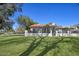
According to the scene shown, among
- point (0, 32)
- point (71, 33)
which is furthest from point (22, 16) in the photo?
point (71, 33)

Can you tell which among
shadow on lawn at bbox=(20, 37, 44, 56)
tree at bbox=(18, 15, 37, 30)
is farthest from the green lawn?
tree at bbox=(18, 15, 37, 30)

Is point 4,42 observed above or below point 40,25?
below

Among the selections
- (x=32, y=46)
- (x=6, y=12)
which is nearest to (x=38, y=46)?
(x=32, y=46)

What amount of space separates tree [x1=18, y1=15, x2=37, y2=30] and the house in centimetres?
5

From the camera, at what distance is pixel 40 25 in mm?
3279

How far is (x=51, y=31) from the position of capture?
10.8 ft

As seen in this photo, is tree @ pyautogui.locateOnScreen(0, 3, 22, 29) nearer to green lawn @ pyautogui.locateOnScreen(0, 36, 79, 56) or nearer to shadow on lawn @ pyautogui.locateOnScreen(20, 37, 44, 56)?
green lawn @ pyautogui.locateOnScreen(0, 36, 79, 56)

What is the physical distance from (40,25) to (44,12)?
190 millimetres

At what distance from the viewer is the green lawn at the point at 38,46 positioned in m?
3.26

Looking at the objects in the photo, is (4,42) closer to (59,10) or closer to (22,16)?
(22,16)

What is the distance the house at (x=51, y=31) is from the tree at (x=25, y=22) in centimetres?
5

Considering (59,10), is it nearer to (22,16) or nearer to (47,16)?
(47,16)

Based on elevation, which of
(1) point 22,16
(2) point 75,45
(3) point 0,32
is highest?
(1) point 22,16

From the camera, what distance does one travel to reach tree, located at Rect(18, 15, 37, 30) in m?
3.26
